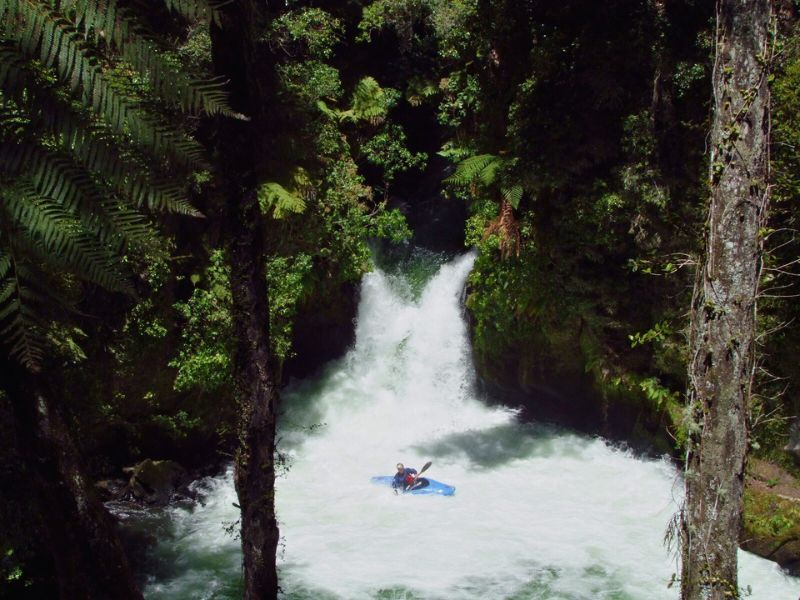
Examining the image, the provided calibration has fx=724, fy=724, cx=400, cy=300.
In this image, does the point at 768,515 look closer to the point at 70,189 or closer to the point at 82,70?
the point at 70,189

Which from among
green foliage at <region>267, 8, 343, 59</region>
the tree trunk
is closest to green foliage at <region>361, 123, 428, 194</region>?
green foliage at <region>267, 8, 343, 59</region>

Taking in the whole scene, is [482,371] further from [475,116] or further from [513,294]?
[475,116]

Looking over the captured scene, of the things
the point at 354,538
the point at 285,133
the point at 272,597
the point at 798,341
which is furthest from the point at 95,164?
the point at 285,133

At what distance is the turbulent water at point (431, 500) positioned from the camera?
8.88 meters

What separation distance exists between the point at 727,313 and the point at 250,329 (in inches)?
124

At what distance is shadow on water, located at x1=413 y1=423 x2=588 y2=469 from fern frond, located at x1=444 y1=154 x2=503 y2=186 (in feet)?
15.3

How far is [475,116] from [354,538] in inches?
286

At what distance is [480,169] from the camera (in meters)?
11.1

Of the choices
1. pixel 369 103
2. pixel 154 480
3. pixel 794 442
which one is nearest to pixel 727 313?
pixel 794 442

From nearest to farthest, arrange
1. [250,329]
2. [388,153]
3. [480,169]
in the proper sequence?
[250,329] < [480,169] < [388,153]

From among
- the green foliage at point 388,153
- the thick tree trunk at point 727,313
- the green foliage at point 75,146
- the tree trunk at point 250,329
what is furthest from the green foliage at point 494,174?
the green foliage at point 75,146

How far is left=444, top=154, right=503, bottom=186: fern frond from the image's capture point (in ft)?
35.8

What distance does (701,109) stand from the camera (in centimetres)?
980

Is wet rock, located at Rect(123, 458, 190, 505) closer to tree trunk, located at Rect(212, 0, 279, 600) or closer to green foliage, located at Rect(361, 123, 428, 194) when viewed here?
tree trunk, located at Rect(212, 0, 279, 600)
